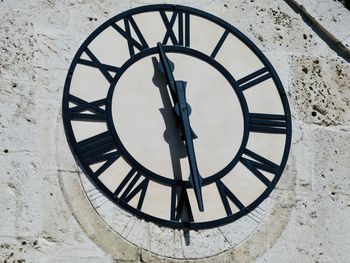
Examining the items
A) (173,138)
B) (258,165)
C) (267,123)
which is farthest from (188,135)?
(267,123)

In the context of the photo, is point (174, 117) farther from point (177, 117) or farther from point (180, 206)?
point (180, 206)

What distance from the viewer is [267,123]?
896cm

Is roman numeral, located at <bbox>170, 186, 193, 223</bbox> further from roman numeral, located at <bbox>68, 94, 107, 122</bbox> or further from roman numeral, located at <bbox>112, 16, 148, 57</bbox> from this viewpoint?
roman numeral, located at <bbox>112, 16, 148, 57</bbox>

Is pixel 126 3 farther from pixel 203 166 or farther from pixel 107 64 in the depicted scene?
pixel 203 166

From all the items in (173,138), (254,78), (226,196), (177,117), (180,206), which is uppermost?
(254,78)

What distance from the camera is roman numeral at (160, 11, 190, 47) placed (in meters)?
8.97

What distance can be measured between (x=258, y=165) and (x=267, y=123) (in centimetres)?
30

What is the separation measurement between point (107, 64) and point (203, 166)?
0.79 m

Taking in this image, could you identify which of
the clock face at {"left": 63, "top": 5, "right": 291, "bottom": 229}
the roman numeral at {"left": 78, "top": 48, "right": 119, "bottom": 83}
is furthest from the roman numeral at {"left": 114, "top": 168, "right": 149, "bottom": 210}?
the roman numeral at {"left": 78, "top": 48, "right": 119, "bottom": 83}

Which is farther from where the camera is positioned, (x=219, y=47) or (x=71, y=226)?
(x=219, y=47)

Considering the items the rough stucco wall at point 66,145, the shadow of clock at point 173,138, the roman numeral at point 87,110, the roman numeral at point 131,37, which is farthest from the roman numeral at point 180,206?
the roman numeral at point 131,37

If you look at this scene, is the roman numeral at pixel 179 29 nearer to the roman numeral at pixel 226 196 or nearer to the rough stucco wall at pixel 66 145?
the rough stucco wall at pixel 66 145

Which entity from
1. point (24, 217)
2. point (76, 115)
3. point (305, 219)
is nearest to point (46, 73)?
point (76, 115)

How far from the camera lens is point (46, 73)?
28.2 ft
